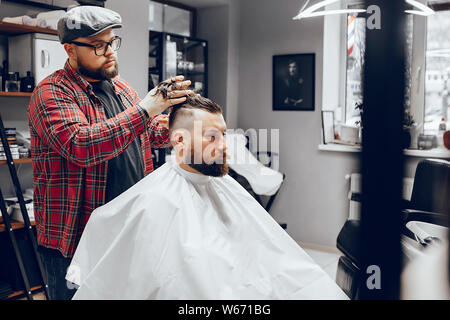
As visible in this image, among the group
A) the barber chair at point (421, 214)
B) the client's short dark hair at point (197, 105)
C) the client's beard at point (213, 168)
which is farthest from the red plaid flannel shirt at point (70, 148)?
the barber chair at point (421, 214)

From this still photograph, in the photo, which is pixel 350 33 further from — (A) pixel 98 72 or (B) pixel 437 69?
(A) pixel 98 72

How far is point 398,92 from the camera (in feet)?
1.49

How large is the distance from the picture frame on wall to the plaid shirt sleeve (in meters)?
3.07

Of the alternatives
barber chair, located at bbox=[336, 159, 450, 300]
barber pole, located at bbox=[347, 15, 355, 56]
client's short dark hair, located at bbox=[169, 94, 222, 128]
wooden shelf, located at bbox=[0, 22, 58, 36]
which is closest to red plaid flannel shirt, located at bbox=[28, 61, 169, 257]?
client's short dark hair, located at bbox=[169, 94, 222, 128]

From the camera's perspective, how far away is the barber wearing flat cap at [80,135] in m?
1.41

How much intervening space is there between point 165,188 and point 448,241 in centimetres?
89

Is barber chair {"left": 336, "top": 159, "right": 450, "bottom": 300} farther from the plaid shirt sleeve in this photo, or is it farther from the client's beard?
the plaid shirt sleeve

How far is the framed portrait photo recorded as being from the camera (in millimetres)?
4383

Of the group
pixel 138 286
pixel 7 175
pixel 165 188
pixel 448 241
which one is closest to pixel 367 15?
pixel 448 241

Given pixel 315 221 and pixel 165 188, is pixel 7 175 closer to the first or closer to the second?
pixel 165 188

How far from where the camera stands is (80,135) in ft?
4.61

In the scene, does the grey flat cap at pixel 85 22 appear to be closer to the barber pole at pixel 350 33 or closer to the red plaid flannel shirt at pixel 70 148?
the red plaid flannel shirt at pixel 70 148

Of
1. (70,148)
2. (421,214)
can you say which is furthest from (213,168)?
(421,214)

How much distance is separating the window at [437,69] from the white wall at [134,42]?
238 cm
